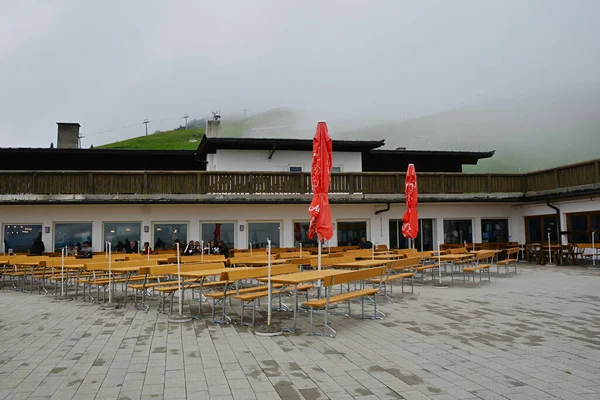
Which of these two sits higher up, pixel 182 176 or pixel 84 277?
pixel 182 176

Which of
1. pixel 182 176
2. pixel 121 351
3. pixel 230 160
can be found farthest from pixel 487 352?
pixel 230 160

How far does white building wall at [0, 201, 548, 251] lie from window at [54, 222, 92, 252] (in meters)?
0.20

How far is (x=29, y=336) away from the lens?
25.2ft

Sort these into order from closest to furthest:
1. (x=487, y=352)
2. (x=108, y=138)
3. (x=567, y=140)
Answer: (x=487, y=352) → (x=108, y=138) → (x=567, y=140)

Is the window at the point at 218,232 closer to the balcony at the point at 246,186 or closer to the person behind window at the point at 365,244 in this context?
the balcony at the point at 246,186

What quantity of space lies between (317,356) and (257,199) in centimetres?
1500

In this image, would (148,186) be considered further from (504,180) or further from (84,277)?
(504,180)

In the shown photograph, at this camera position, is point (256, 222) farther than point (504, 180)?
No

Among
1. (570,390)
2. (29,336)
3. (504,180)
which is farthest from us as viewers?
(504,180)

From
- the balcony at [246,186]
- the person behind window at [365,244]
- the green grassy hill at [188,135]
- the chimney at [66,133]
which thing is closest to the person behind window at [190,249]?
the balcony at [246,186]

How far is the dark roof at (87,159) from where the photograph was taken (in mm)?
24562

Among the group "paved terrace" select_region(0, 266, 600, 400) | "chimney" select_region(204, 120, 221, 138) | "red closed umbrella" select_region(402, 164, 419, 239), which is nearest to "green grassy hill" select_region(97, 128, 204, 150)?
"chimney" select_region(204, 120, 221, 138)

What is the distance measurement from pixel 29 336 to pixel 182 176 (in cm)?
1349

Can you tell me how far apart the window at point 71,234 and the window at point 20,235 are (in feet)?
2.33
